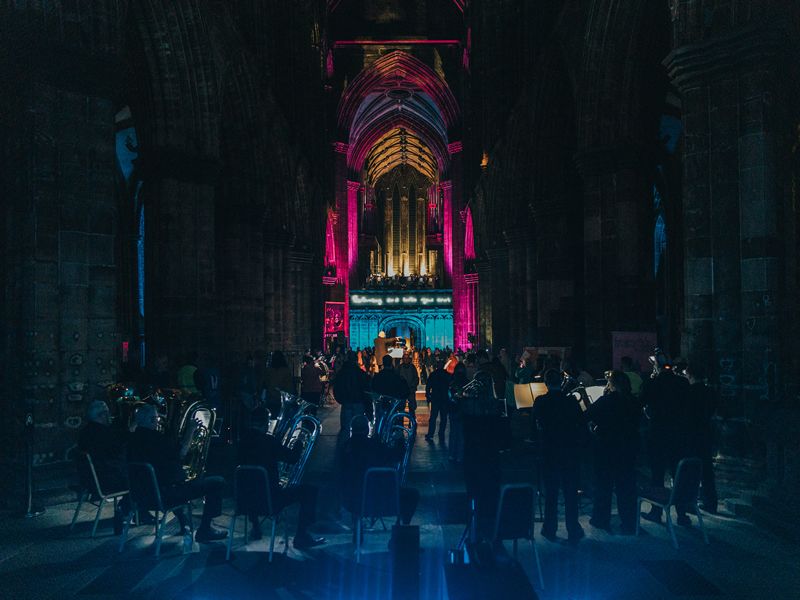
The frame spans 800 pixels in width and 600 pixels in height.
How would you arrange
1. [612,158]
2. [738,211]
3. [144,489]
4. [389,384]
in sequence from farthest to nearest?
[612,158], [389,384], [738,211], [144,489]

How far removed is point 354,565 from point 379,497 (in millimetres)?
529

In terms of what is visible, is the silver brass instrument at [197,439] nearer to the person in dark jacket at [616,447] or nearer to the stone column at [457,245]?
the person in dark jacket at [616,447]

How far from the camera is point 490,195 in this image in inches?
871

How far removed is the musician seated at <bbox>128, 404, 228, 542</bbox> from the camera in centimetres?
557

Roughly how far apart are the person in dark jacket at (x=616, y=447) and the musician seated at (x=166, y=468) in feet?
10.6

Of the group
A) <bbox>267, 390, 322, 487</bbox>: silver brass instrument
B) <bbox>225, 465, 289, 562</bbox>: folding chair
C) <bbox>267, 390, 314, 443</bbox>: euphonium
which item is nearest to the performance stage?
<bbox>267, 390, 314, 443</bbox>: euphonium

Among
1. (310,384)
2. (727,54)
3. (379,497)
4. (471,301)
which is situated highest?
(727,54)

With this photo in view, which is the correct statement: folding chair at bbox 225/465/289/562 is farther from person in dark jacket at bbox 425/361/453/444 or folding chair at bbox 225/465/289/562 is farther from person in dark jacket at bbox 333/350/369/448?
person in dark jacket at bbox 425/361/453/444

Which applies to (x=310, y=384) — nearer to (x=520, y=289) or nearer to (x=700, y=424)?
(x=700, y=424)

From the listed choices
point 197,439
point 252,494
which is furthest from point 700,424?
point 197,439

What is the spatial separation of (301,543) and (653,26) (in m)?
9.38

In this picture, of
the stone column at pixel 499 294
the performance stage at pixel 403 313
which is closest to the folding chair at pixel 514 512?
the stone column at pixel 499 294

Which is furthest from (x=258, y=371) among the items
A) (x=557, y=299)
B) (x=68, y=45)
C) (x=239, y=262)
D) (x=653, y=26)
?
(x=653, y=26)

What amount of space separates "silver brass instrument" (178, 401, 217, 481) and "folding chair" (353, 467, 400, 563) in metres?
1.85
